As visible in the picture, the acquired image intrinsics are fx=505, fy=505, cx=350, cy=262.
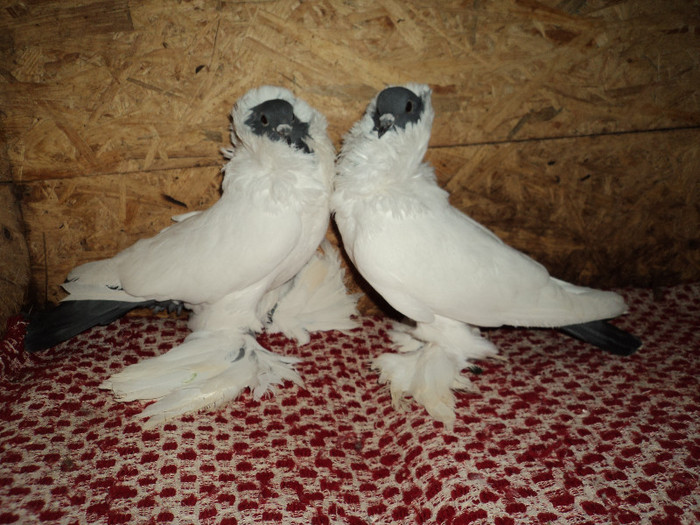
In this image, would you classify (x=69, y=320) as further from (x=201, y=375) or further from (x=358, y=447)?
(x=358, y=447)

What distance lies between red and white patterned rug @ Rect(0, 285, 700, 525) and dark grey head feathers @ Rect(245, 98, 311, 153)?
0.82 metres

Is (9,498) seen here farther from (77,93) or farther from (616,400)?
(616,400)

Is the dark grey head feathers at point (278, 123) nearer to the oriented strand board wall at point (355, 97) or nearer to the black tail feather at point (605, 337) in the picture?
the oriented strand board wall at point (355, 97)

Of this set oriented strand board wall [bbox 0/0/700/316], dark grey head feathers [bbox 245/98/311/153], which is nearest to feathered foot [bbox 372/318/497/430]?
oriented strand board wall [bbox 0/0/700/316]

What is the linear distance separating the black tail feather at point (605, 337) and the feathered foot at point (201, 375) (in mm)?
1038

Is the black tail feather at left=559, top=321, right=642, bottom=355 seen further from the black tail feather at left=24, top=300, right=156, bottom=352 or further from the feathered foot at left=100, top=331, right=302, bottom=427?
the black tail feather at left=24, top=300, right=156, bottom=352

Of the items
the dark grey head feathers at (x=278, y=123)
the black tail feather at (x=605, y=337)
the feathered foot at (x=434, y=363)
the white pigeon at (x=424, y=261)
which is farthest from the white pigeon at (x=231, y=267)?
the black tail feather at (x=605, y=337)

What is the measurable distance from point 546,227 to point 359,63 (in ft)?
3.42

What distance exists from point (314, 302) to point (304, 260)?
1.05 ft

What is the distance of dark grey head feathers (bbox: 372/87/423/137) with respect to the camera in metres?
1.57

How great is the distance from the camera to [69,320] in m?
1.77

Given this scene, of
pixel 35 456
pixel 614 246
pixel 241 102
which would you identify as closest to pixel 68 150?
→ pixel 241 102

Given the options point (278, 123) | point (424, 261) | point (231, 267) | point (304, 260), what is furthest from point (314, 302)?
point (278, 123)

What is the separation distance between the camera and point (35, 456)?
4.43ft
